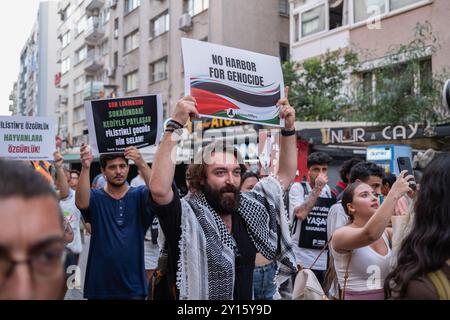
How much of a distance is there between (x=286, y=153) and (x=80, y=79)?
40.6m

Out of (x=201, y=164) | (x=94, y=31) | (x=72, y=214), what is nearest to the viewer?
(x=201, y=164)

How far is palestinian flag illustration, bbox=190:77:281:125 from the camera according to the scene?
3.25 metres

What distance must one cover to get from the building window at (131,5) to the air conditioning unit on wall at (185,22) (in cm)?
629

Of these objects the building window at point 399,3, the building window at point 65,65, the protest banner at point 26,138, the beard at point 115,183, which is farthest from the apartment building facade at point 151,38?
the beard at point 115,183

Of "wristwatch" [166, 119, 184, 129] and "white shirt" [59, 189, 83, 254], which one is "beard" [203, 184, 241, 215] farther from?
"white shirt" [59, 189, 83, 254]

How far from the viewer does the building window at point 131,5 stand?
2840 centimetres

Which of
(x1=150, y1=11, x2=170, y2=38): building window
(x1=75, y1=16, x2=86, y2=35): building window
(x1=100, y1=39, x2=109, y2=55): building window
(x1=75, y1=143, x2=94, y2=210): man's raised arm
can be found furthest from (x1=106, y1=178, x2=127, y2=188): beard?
(x1=75, y1=16, x2=86, y2=35): building window

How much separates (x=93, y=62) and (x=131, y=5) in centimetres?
791

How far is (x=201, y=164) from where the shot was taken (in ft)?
10.1

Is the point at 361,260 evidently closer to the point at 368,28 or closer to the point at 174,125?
the point at 174,125

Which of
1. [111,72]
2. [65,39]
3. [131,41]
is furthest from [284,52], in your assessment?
[65,39]

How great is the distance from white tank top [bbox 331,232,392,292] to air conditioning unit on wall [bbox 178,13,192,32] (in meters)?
20.4

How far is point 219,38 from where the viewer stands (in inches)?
826

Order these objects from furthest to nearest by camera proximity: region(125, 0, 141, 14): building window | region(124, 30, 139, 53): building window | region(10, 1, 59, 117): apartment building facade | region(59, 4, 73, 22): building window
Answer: region(10, 1, 59, 117): apartment building facade, region(59, 4, 73, 22): building window, region(124, 30, 139, 53): building window, region(125, 0, 141, 14): building window
